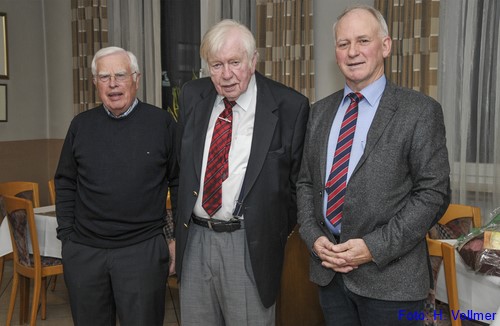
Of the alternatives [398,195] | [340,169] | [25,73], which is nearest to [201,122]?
[340,169]

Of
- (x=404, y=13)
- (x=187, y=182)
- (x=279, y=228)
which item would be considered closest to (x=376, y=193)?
(x=279, y=228)

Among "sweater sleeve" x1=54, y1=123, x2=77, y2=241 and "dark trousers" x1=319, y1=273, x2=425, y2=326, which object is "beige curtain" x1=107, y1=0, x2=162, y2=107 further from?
"dark trousers" x1=319, y1=273, x2=425, y2=326

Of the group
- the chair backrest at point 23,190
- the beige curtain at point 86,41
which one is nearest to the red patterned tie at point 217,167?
the chair backrest at point 23,190

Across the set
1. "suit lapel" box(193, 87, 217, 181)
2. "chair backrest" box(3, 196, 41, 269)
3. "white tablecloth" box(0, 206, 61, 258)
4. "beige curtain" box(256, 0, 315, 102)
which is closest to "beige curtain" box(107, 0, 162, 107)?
"beige curtain" box(256, 0, 315, 102)

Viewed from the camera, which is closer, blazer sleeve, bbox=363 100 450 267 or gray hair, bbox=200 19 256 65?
blazer sleeve, bbox=363 100 450 267

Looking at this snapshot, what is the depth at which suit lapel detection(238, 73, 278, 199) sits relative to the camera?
203cm

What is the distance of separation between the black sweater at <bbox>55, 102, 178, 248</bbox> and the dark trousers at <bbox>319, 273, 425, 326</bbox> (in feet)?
2.83

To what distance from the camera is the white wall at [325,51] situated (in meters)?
5.09

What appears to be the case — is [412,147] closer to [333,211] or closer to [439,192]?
[439,192]

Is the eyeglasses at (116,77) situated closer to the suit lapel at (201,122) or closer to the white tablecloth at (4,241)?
the suit lapel at (201,122)

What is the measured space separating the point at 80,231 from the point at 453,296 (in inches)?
62.4

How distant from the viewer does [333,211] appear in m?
1.90

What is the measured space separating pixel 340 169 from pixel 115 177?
3.29ft

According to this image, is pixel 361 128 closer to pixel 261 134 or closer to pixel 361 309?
pixel 261 134
